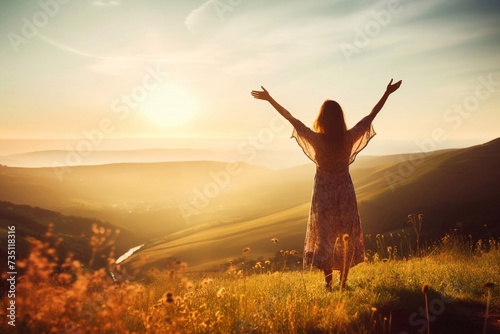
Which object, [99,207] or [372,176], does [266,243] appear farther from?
[99,207]

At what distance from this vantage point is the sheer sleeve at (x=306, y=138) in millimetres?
7448

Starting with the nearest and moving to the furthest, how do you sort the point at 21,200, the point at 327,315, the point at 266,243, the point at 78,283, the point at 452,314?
the point at 78,283 → the point at 327,315 → the point at 452,314 → the point at 266,243 → the point at 21,200

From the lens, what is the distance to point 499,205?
50.7 meters

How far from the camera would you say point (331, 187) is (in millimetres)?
7438

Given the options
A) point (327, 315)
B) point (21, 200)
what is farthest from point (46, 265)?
point (21, 200)

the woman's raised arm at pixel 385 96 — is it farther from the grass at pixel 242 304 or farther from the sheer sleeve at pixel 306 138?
the grass at pixel 242 304

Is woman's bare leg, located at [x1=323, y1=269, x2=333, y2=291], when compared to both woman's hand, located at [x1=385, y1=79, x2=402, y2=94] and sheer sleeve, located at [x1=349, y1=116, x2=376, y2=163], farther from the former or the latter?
woman's hand, located at [x1=385, y1=79, x2=402, y2=94]

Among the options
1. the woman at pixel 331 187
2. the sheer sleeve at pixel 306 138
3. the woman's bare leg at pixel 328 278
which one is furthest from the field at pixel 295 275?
the sheer sleeve at pixel 306 138

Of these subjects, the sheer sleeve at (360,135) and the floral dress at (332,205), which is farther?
the sheer sleeve at (360,135)

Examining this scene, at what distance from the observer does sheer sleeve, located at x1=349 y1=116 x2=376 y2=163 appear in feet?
24.7

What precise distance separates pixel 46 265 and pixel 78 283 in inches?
16.5

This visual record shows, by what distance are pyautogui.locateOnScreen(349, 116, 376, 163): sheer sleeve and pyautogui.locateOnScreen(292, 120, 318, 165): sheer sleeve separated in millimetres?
742

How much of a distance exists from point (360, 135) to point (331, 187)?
4.06ft

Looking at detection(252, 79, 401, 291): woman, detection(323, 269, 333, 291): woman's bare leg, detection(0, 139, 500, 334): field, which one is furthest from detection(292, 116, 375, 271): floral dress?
detection(0, 139, 500, 334): field
